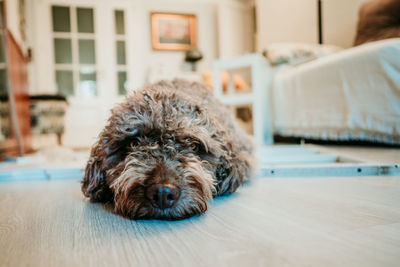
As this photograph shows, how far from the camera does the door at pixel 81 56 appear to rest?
770 cm

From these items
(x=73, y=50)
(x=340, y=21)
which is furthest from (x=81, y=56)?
(x=340, y=21)

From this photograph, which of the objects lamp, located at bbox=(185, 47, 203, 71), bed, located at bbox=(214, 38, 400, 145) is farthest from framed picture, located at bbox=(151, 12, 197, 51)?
bed, located at bbox=(214, 38, 400, 145)

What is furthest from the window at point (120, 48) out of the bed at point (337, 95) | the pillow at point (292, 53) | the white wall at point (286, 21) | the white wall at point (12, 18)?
the pillow at point (292, 53)

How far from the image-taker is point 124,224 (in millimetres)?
1092

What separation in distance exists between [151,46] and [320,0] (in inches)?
199

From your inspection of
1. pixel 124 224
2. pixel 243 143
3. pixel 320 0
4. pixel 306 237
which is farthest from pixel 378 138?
pixel 320 0

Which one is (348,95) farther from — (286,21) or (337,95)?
(286,21)

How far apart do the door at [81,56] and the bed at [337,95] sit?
476cm

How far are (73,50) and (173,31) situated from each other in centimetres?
316

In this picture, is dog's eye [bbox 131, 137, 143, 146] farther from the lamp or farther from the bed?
the lamp

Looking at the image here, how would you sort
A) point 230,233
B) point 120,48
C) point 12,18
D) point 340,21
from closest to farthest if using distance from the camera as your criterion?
point 230,233, point 12,18, point 340,21, point 120,48

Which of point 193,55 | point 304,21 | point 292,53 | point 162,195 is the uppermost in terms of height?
point 304,21

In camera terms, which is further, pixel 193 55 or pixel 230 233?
pixel 193 55

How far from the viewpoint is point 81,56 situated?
786 centimetres
